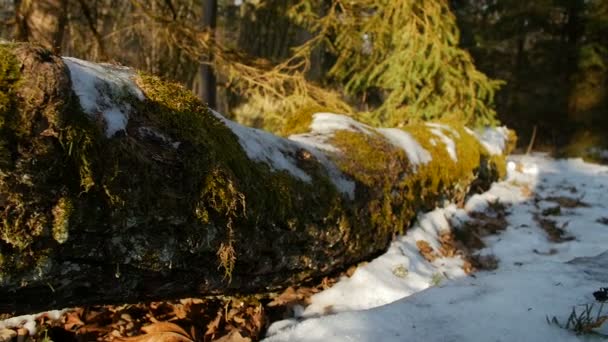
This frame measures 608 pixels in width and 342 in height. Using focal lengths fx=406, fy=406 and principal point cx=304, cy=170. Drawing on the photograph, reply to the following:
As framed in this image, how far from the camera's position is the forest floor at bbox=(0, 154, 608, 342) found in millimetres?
1893

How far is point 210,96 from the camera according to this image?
27.7ft

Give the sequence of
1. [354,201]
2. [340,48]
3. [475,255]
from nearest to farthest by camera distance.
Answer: [354,201], [475,255], [340,48]

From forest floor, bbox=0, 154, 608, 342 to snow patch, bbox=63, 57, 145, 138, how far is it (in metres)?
1.19

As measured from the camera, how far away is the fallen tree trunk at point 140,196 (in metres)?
1.40

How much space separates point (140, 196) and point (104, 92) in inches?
17.9

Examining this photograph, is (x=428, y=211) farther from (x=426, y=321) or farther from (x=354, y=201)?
(x=426, y=321)

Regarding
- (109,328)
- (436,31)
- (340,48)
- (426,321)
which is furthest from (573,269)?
(340,48)

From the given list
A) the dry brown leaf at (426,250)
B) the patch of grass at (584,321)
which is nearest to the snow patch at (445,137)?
the dry brown leaf at (426,250)

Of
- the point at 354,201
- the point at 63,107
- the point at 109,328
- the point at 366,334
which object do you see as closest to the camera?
the point at 63,107

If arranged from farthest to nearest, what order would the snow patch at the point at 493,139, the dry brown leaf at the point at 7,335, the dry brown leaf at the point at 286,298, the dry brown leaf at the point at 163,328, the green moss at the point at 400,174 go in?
the snow patch at the point at 493,139, the green moss at the point at 400,174, the dry brown leaf at the point at 286,298, the dry brown leaf at the point at 163,328, the dry brown leaf at the point at 7,335

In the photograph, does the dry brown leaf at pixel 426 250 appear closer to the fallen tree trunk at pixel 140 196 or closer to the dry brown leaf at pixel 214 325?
the fallen tree trunk at pixel 140 196

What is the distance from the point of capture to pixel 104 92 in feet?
5.53

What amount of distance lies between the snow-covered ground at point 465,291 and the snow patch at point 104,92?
1.27 metres

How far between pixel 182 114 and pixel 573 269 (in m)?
2.52
